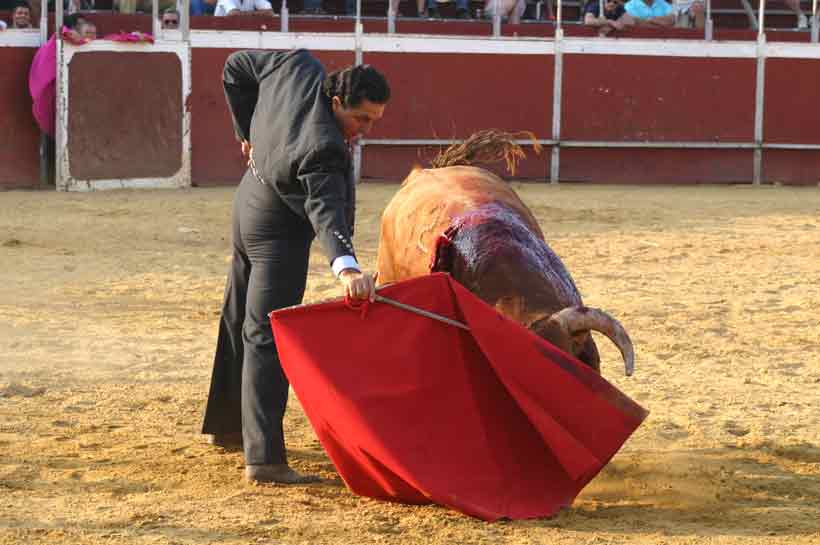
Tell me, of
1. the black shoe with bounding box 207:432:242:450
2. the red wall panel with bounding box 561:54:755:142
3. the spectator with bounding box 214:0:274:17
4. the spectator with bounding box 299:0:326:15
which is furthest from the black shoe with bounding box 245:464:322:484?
the spectator with bounding box 299:0:326:15

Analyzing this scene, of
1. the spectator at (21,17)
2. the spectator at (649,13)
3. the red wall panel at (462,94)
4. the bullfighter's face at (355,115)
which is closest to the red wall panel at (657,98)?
the red wall panel at (462,94)

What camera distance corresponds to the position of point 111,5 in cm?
1265

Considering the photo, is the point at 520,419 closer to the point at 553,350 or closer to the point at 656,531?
the point at 553,350

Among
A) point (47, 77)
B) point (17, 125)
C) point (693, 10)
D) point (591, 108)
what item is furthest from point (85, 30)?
point (693, 10)

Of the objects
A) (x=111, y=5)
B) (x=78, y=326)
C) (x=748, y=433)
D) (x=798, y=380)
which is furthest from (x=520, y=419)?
(x=111, y=5)

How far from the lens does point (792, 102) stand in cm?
1280

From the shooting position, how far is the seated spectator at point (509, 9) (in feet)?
43.1

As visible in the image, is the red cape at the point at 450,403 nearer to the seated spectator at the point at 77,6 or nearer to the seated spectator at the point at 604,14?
the seated spectator at the point at 77,6

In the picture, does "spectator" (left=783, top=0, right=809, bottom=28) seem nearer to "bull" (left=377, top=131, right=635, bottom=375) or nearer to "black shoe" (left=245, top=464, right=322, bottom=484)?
"bull" (left=377, top=131, right=635, bottom=375)

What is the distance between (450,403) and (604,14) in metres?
10.2

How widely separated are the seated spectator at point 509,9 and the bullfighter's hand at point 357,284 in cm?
982

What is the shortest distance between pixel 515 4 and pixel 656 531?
10.2m

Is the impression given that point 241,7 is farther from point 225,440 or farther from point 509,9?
point 225,440

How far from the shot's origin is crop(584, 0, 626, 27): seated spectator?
13.0 m
